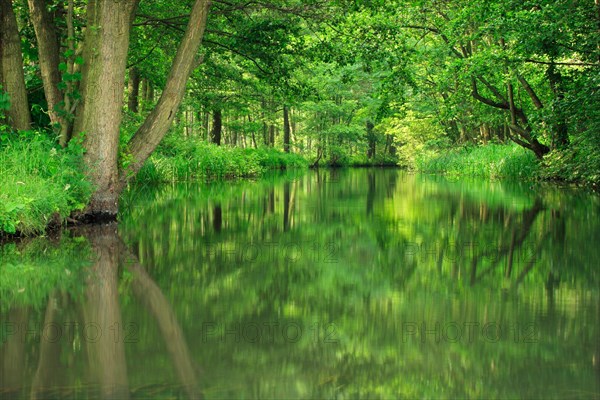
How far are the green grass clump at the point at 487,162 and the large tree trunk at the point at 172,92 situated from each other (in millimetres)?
13047

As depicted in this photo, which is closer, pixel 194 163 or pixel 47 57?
pixel 47 57

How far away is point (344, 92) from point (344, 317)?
44633 mm

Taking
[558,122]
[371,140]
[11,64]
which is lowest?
[558,122]

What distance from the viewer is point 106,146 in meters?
8.66

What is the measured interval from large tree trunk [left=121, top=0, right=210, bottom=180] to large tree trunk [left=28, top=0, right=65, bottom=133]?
1200mm

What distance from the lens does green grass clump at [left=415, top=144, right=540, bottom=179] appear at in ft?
69.2

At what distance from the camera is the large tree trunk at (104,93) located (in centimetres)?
855

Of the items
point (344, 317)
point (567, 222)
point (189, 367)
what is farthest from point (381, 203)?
point (189, 367)

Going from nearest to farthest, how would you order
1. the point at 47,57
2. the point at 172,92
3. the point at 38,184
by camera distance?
the point at 38,184 < the point at 47,57 < the point at 172,92

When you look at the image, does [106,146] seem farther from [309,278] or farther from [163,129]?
[309,278]

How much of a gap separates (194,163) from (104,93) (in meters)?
13.7

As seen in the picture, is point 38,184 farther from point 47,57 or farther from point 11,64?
point 47,57

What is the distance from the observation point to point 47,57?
924 centimetres

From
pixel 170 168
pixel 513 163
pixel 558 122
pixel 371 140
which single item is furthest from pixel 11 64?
pixel 371 140
